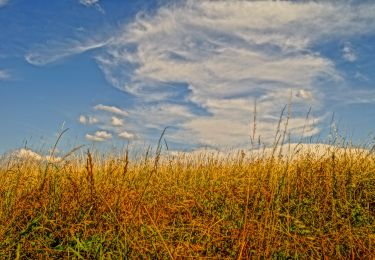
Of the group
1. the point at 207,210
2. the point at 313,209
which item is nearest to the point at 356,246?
the point at 313,209

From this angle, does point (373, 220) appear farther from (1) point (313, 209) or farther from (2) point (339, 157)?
(2) point (339, 157)

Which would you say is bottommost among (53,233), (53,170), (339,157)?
(53,233)

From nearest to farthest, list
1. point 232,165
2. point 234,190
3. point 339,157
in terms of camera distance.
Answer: point 234,190
point 339,157
point 232,165

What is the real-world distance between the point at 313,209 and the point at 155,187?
2240mm

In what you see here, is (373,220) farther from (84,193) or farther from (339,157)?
(84,193)

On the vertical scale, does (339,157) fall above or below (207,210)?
above

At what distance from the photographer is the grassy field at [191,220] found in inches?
138

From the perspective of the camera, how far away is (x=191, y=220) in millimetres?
3963

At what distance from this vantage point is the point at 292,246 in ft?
12.5

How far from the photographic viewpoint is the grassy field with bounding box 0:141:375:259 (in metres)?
3.52

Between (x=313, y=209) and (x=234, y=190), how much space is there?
1.17 m

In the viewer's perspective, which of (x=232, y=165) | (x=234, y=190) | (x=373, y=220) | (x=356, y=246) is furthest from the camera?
(x=232, y=165)

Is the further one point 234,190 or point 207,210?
point 234,190

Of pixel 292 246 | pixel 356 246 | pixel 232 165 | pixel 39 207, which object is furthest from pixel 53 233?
pixel 232 165
